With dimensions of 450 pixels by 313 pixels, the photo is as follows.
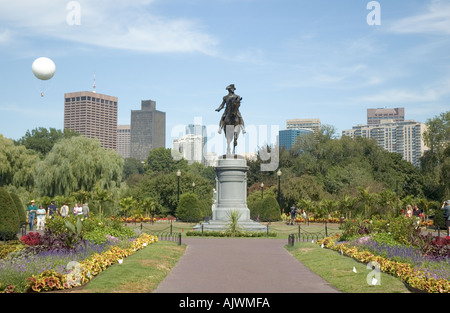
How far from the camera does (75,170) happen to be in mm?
47406

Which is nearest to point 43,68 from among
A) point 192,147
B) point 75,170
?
point 75,170

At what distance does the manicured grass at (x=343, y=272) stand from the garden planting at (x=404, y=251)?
0.32 metres

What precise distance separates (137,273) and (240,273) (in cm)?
299

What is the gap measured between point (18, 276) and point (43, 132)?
248 feet

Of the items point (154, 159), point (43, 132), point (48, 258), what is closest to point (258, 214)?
point (48, 258)

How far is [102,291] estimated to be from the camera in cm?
1125

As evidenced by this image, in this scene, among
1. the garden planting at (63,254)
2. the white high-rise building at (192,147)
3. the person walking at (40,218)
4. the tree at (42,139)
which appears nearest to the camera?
the garden planting at (63,254)

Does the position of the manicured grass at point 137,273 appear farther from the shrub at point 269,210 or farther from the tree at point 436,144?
the tree at point 436,144

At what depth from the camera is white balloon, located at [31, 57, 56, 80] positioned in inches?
695

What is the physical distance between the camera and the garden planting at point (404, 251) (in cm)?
1167

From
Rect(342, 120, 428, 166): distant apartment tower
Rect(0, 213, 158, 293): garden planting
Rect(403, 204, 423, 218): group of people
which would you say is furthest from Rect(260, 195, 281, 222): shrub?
Rect(342, 120, 428, 166): distant apartment tower

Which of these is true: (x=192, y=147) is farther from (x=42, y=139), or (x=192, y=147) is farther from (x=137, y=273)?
(x=137, y=273)

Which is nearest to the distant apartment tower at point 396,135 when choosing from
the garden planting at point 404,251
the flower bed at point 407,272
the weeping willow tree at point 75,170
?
the weeping willow tree at point 75,170
